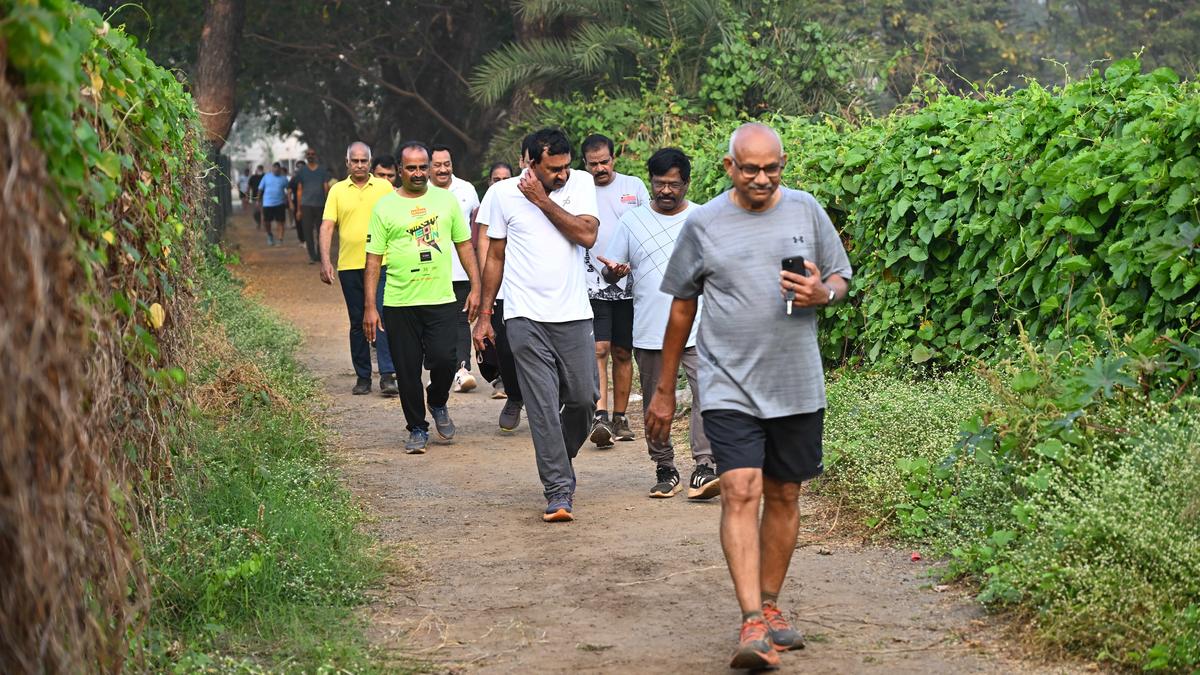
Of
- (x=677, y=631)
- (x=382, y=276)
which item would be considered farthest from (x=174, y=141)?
(x=382, y=276)

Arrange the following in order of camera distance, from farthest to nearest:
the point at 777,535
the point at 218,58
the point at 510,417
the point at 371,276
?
the point at 218,58 → the point at 510,417 → the point at 371,276 → the point at 777,535

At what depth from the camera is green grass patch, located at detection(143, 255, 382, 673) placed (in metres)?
5.45

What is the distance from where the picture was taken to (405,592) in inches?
256

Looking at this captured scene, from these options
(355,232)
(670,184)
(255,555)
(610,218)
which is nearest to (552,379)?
(670,184)

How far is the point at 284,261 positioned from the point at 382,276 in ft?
58.9

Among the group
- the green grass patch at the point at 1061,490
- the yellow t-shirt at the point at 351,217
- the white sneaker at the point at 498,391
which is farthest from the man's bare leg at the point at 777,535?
the yellow t-shirt at the point at 351,217

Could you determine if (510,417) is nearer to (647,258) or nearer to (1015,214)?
(647,258)

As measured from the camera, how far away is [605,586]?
657cm

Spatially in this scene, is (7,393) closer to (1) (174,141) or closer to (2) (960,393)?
(1) (174,141)

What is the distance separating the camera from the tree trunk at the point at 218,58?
939 inches

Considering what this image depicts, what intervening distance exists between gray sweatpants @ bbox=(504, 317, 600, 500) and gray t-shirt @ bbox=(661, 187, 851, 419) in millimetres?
2367

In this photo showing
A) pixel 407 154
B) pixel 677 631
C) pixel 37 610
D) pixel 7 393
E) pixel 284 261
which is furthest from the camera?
pixel 284 261

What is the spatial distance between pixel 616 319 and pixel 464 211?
253 centimetres

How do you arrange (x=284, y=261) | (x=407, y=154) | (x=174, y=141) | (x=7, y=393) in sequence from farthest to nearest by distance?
(x=284, y=261) < (x=407, y=154) < (x=174, y=141) < (x=7, y=393)
